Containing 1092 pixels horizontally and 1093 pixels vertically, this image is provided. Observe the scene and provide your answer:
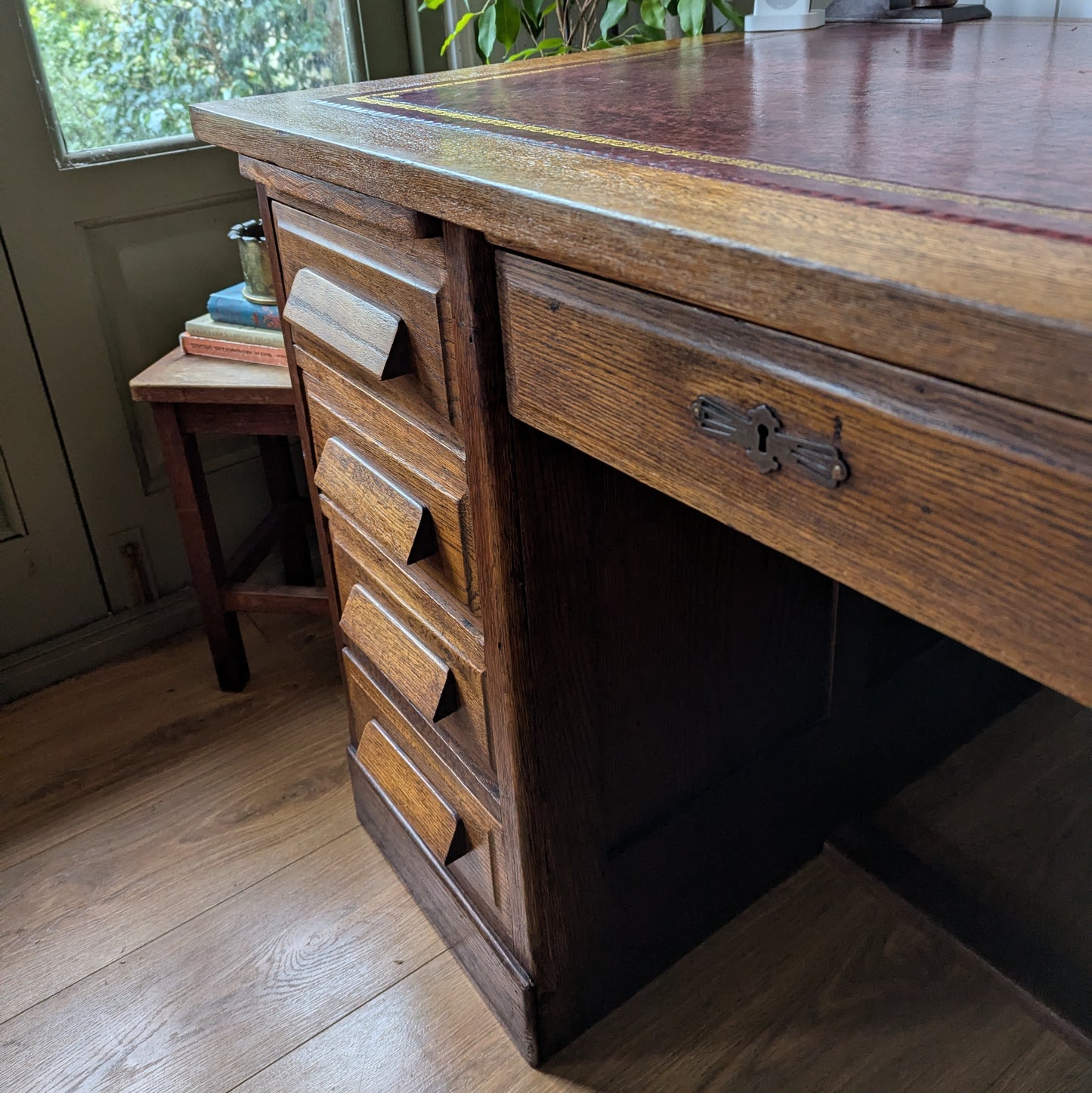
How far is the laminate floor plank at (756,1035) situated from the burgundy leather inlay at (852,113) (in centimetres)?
87

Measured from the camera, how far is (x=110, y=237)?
153 centimetres

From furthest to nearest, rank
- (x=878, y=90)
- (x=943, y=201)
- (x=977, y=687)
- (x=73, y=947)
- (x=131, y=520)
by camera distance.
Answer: (x=131, y=520) < (x=977, y=687) < (x=73, y=947) < (x=878, y=90) < (x=943, y=201)

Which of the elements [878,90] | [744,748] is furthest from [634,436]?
[744,748]

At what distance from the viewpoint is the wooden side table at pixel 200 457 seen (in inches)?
54.1

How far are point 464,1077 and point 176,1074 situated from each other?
11.8 inches

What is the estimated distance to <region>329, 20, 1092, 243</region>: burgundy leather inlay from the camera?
47cm

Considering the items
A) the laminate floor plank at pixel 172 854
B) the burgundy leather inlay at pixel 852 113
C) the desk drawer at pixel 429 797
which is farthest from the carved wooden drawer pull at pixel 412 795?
the burgundy leather inlay at pixel 852 113

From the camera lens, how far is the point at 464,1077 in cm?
101

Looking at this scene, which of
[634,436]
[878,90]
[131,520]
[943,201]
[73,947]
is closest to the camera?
[943,201]

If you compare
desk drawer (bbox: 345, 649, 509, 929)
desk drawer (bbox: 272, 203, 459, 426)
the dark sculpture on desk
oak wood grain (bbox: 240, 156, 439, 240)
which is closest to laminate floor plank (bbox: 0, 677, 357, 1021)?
desk drawer (bbox: 345, 649, 509, 929)

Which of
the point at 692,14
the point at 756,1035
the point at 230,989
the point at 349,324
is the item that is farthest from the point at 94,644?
the point at 692,14

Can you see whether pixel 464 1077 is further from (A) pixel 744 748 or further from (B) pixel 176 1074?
(A) pixel 744 748

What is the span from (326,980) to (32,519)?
2.88ft

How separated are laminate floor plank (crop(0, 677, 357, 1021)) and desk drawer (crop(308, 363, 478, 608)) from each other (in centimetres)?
55
